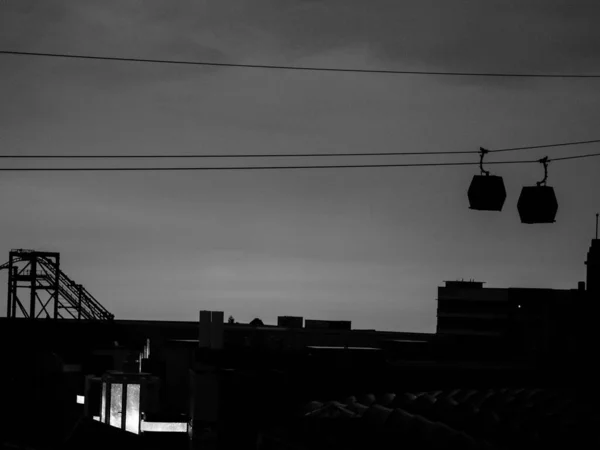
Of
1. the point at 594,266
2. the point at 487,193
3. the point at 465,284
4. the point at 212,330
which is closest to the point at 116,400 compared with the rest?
the point at 212,330

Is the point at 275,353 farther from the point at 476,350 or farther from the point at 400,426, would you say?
the point at 476,350

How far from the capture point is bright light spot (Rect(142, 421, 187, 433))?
18.1m

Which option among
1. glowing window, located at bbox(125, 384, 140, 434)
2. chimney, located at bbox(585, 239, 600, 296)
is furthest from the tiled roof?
chimney, located at bbox(585, 239, 600, 296)

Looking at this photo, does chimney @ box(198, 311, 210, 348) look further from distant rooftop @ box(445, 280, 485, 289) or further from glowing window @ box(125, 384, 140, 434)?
distant rooftop @ box(445, 280, 485, 289)

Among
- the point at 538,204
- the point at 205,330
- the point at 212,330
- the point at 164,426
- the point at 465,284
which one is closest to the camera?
the point at 538,204

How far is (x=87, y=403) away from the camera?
77.5 feet

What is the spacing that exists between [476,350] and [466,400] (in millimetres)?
19943

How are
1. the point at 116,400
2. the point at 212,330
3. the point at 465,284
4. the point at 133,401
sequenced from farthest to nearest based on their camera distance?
the point at 465,284, the point at 212,330, the point at 116,400, the point at 133,401

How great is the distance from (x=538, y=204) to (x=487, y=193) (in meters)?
0.87

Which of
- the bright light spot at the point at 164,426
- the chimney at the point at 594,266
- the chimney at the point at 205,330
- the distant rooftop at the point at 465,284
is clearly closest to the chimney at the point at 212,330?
the chimney at the point at 205,330

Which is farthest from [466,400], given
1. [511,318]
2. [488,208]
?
[511,318]

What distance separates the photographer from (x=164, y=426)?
19.3 metres

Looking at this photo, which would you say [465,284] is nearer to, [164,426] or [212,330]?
[212,330]

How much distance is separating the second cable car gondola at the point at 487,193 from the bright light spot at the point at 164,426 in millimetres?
7110
